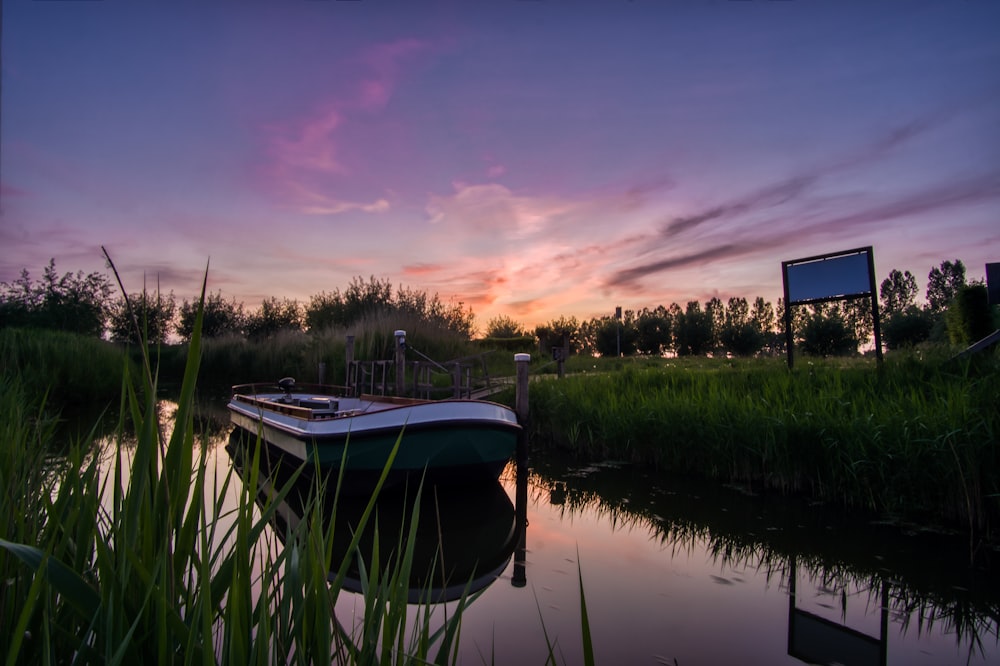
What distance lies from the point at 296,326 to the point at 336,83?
2498 centimetres

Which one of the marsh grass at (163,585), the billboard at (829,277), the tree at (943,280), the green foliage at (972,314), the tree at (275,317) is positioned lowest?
the marsh grass at (163,585)

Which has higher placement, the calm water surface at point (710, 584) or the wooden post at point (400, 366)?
the wooden post at point (400, 366)

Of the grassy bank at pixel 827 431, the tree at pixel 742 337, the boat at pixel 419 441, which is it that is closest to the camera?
the grassy bank at pixel 827 431

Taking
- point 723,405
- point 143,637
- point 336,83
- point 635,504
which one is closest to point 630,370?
point 723,405

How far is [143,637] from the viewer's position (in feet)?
3.59

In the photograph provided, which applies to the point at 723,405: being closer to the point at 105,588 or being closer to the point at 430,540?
the point at 430,540

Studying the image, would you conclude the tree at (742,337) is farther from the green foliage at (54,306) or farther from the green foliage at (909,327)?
the green foliage at (54,306)

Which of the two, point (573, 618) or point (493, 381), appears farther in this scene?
point (493, 381)

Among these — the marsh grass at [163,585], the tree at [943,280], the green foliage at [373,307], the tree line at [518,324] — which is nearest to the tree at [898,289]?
the tree at [943,280]

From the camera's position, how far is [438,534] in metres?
3.91

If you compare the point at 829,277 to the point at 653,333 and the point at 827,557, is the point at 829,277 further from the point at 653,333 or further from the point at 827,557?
the point at 653,333

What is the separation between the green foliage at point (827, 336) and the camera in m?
22.9

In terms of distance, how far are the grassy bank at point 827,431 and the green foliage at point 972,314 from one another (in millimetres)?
5021

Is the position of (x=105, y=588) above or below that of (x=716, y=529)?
above
